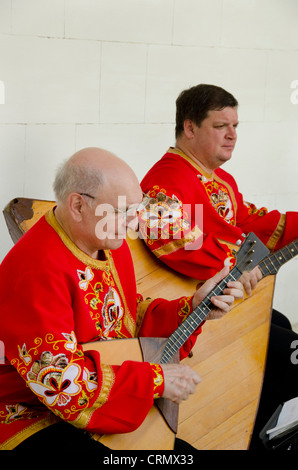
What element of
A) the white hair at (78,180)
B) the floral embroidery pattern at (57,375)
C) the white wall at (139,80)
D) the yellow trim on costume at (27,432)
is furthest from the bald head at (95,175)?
the white wall at (139,80)

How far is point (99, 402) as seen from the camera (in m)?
1.64

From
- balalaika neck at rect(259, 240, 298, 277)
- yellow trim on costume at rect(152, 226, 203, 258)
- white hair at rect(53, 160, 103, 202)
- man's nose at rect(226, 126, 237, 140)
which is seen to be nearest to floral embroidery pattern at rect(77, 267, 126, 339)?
white hair at rect(53, 160, 103, 202)

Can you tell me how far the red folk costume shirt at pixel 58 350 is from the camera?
5.14ft

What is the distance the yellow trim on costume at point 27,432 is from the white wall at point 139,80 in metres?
1.51

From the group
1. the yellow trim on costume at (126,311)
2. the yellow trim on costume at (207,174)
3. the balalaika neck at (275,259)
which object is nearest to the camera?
the yellow trim on costume at (126,311)

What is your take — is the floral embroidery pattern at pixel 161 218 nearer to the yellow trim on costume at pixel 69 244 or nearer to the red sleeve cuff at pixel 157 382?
the yellow trim on costume at pixel 69 244

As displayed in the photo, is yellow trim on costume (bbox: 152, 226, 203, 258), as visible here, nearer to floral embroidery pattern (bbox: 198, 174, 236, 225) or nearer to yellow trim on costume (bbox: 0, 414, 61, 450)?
floral embroidery pattern (bbox: 198, 174, 236, 225)

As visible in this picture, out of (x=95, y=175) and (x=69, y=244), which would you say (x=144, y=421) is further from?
(x=95, y=175)

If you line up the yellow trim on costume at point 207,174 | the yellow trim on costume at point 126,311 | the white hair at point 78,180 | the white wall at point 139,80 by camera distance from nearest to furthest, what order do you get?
the white hair at point 78,180 → the yellow trim on costume at point 126,311 → the yellow trim on costume at point 207,174 → the white wall at point 139,80

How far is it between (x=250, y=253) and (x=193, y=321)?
27cm

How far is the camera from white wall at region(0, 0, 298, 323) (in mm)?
2975

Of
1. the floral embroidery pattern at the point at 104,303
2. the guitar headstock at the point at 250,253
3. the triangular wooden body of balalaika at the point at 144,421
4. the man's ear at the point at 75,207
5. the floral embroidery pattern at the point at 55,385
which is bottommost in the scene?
the triangular wooden body of balalaika at the point at 144,421

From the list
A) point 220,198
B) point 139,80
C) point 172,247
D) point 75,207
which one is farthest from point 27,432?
point 139,80
